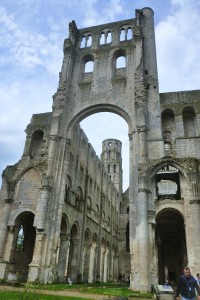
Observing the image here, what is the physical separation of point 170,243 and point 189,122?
44.3 feet

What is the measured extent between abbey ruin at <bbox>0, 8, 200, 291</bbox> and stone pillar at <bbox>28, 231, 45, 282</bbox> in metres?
0.06

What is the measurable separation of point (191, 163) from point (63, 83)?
12.7 metres

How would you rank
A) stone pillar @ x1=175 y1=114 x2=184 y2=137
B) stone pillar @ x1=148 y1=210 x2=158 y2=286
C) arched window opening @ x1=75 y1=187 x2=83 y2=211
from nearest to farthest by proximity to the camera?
stone pillar @ x1=148 y1=210 x2=158 y2=286, stone pillar @ x1=175 y1=114 x2=184 y2=137, arched window opening @ x1=75 y1=187 x2=83 y2=211

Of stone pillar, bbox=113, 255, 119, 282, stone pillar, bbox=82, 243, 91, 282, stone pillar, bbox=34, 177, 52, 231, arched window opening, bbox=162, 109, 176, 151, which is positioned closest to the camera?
stone pillar, bbox=34, 177, 52, 231

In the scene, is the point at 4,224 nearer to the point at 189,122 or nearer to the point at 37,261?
the point at 37,261

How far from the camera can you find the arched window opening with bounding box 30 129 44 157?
2320 centimetres

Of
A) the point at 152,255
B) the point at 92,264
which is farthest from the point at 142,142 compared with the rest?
the point at 92,264

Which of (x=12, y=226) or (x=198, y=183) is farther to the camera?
(x=12, y=226)

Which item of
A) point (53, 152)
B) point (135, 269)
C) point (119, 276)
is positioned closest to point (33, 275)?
point (135, 269)

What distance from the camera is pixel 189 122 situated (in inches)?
818

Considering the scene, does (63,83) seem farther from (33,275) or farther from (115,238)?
(115,238)

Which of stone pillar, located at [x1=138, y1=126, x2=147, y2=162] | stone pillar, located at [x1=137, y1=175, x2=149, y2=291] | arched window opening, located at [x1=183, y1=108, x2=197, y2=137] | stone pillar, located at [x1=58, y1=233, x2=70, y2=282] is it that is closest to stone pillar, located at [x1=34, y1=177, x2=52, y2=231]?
stone pillar, located at [x1=58, y1=233, x2=70, y2=282]

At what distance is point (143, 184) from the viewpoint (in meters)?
17.1

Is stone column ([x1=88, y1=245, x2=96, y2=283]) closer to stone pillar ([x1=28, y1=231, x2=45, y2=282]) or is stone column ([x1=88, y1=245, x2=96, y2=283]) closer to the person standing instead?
stone pillar ([x1=28, y1=231, x2=45, y2=282])
